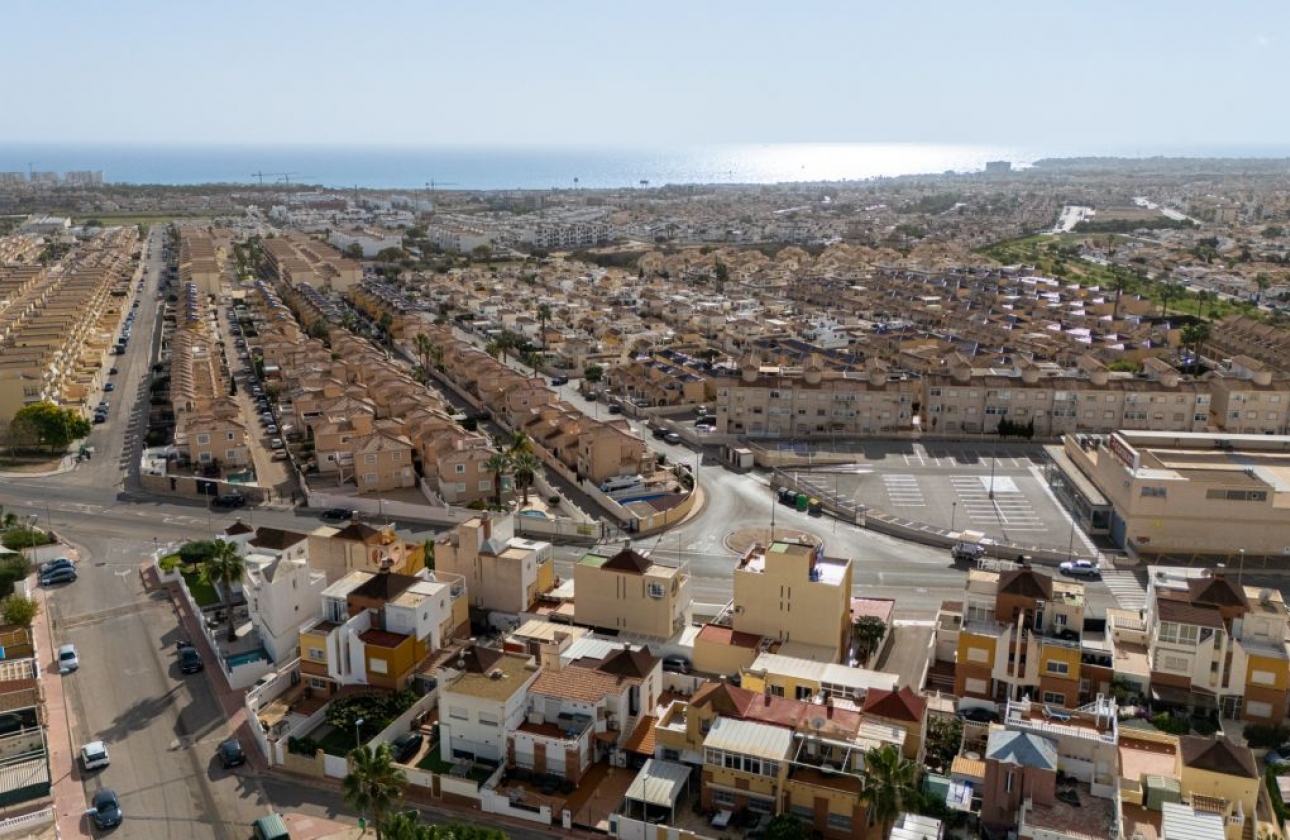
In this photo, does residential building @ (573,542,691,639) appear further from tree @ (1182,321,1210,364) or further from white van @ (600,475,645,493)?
tree @ (1182,321,1210,364)

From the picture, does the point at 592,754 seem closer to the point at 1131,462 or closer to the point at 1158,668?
the point at 1158,668

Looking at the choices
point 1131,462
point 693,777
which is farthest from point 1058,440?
point 693,777

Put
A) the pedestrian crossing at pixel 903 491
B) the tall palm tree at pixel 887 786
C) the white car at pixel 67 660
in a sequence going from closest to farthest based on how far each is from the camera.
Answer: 1. the tall palm tree at pixel 887 786
2. the white car at pixel 67 660
3. the pedestrian crossing at pixel 903 491

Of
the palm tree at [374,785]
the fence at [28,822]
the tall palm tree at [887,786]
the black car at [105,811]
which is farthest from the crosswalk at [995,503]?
the fence at [28,822]

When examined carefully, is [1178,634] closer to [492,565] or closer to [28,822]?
[492,565]

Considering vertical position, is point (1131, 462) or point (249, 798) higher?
point (1131, 462)

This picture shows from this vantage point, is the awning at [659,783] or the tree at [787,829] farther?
the awning at [659,783]

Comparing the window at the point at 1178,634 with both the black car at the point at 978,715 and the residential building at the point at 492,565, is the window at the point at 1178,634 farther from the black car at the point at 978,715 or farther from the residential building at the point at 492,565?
the residential building at the point at 492,565
